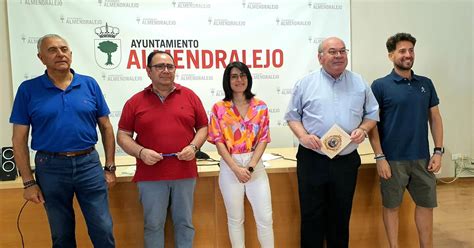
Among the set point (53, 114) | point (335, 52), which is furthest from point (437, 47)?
point (53, 114)

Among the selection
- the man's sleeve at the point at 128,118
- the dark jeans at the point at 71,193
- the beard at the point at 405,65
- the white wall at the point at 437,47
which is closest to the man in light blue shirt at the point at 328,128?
the beard at the point at 405,65

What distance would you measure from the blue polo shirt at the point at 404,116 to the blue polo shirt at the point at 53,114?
5.58ft

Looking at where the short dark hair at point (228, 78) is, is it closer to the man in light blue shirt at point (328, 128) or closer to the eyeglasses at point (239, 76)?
the eyeglasses at point (239, 76)

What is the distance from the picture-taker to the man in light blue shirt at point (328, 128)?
217 cm

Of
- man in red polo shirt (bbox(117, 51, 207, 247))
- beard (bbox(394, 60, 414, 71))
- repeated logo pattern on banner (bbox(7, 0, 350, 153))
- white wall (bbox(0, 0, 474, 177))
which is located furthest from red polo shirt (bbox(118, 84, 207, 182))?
white wall (bbox(0, 0, 474, 177))

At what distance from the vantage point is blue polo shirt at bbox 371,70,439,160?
2264 mm

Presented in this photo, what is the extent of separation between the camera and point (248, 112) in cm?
221

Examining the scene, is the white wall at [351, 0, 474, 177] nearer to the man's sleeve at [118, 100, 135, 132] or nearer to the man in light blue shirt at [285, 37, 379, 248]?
the man in light blue shirt at [285, 37, 379, 248]

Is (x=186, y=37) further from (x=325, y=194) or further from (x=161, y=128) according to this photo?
(x=325, y=194)

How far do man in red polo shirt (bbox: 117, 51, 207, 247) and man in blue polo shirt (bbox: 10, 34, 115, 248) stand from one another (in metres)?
0.23

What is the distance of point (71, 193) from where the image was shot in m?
1.99

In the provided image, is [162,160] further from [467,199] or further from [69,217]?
[467,199]

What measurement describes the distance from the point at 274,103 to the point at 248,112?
5.76ft

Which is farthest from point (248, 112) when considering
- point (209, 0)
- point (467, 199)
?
point (467, 199)
